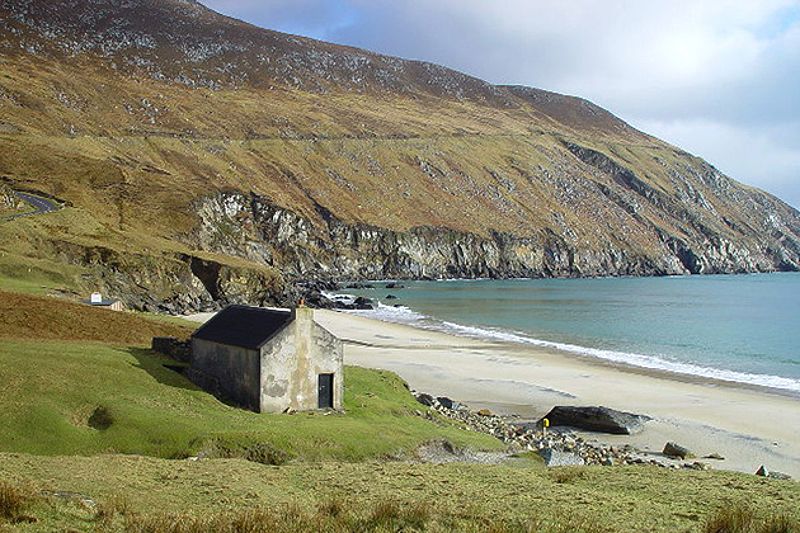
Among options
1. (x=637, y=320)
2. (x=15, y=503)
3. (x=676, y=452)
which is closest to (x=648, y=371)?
(x=676, y=452)

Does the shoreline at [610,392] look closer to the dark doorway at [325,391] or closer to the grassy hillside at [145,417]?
the grassy hillside at [145,417]

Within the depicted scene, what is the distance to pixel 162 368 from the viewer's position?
1177 inches

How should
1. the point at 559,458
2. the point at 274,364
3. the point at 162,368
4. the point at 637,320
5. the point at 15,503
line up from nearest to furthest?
1. the point at 15,503
2. the point at 559,458
3. the point at 274,364
4. the point at 162,368
5. the point at 637,320

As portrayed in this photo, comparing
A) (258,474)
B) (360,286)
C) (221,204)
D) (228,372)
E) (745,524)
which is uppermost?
(221,204)

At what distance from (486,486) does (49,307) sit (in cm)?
2798

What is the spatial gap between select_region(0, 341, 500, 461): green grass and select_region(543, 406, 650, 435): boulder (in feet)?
29.6

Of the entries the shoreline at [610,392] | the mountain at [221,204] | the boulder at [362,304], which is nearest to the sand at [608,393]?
the shoreline at [610,392]

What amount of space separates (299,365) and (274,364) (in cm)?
117

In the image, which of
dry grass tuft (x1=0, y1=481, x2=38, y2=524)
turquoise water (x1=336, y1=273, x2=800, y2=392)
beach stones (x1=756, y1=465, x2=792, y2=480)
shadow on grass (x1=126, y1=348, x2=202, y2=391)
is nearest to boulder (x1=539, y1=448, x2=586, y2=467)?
beach stones (x1=756, y1=465, x2=792, y2=480)

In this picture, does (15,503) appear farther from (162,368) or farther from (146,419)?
(162,368)

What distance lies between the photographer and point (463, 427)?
31.5 m

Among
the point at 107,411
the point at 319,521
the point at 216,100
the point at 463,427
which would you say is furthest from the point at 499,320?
the point at 216,100

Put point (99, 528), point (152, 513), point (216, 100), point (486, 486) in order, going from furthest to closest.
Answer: point (216, 100), point (486, 486), point (152, 513), point (99, 528)

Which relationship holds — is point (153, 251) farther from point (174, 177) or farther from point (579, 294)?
point (579, 294)
